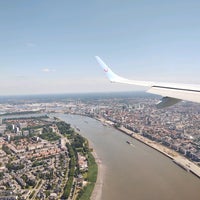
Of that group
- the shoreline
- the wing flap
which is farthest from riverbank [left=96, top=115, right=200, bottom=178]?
the wing flap

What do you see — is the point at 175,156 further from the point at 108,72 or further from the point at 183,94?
the point at 183,94

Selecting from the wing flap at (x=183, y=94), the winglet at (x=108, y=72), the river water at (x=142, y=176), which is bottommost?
the river water at (x=142, y=176)

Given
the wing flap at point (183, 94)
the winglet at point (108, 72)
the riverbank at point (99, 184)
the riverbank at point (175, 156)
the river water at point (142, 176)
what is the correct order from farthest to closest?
the riverbank at point (175, 156) < the riverbank at point (99, 184) < the river water at point (142, 176) < the winglet at point (108, 72) < the wing flap at point (183, 94)

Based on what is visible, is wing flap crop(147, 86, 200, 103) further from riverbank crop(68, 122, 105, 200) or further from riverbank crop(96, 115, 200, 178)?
riverbank crop(96, 115, 200, 178)

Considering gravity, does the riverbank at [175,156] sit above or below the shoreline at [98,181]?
above

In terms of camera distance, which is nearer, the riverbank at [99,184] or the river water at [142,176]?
the river water at [142,176]

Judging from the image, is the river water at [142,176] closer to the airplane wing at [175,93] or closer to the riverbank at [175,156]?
the riverbank at [175,156]

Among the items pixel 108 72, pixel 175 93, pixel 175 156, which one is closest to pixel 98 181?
pixel 175 156

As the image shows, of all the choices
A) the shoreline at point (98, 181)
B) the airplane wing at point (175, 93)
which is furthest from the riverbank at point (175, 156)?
the airplane wing at point (175, 93)

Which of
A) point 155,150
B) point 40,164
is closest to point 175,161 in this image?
point 155,150
